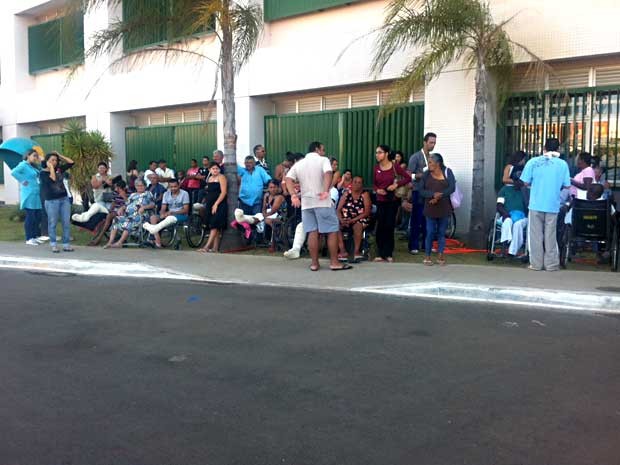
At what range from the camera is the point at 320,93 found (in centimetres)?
1603

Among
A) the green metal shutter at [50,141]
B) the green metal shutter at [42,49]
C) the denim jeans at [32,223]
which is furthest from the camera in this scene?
the green metal shutter at [50,141]

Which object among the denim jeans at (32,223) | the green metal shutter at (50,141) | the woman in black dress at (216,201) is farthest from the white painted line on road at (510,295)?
the green metal shutter at (50,141)

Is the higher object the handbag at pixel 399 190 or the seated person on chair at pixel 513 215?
the handbag at pixel 399 190

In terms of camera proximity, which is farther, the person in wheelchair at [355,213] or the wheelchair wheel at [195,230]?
the wheelchair wheel at [195,230]

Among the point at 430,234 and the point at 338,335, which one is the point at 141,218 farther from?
the point at 338,335

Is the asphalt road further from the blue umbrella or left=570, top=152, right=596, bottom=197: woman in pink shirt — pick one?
the blue umbrella

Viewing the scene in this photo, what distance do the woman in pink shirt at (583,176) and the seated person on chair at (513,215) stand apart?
2.69 ft

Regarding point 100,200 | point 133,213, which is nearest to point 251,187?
point 133,213

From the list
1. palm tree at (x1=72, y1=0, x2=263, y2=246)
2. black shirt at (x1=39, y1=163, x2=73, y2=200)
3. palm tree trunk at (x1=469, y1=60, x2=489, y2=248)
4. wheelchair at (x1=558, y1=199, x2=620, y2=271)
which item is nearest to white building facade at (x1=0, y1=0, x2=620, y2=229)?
palm tree at (x1=72, y1=0, x2=263, y2=246)

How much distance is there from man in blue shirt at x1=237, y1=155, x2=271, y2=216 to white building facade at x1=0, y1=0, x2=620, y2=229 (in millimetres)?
1871

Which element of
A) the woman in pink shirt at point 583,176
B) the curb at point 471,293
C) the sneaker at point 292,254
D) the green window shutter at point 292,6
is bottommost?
the curb at point 471,293

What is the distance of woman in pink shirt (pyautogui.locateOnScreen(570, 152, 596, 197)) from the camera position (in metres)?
10.3

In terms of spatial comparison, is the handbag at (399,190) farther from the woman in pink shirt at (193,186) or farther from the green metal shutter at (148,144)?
the green metal shutter at (148,144)

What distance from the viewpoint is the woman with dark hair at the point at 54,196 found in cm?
1217
